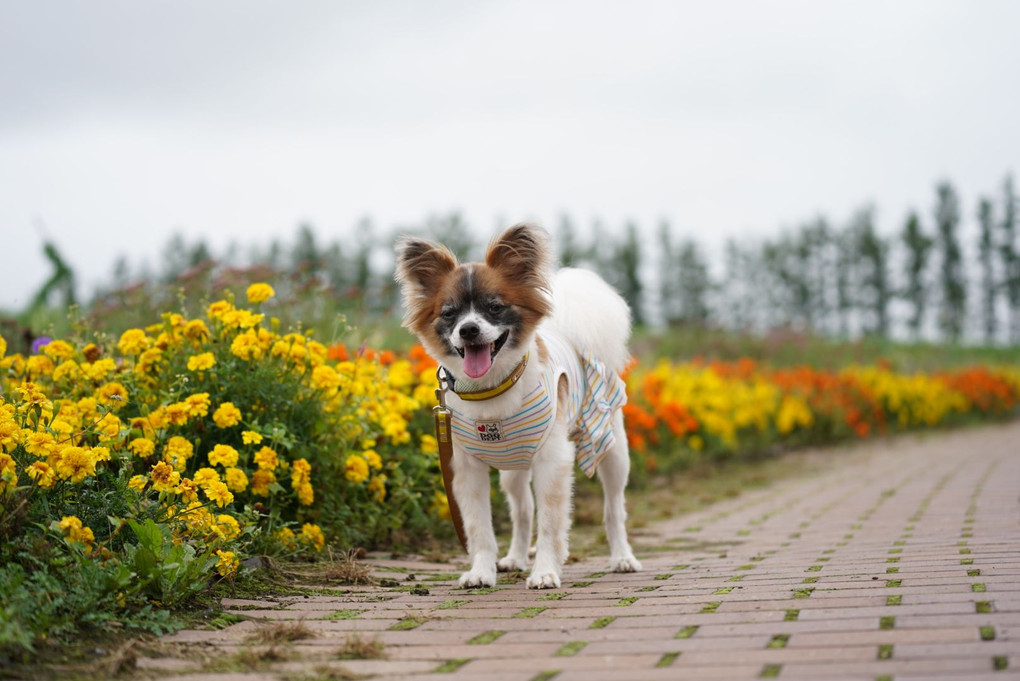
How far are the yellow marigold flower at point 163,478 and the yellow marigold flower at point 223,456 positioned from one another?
0.47m

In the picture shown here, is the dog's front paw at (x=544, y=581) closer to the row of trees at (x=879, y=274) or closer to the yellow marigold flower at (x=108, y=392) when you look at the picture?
the yellow marigold flower at (x=108, y=392)

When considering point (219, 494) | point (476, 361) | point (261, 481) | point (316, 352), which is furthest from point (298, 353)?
point (476, 361)

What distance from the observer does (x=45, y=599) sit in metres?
3.13

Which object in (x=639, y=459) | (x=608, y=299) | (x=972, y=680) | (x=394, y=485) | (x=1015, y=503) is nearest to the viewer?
(x=972, y=680)

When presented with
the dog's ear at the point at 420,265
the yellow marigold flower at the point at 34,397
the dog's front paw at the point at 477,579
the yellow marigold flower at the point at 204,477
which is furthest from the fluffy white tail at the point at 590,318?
the yellow marigold flower at the point at 34,397

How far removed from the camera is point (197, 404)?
4477 millimetres

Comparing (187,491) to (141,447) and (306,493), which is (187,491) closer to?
(141,447)

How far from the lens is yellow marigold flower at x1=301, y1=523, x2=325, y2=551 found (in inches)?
184

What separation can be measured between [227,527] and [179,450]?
1.75 feet

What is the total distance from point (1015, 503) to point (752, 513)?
1786mm

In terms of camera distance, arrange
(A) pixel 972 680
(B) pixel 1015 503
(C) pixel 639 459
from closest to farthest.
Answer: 1. (A) pixel 972 680
2. (B) pixel 1015 503
3. (C) pixel 639 459

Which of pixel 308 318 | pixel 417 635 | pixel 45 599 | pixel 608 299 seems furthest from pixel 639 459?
pixel 45 599

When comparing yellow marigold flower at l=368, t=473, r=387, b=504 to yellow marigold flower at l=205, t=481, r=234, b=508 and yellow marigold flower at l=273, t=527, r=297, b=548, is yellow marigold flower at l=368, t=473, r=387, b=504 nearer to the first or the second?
yellow marigold flower at l=273, t=527, r=297, b=548

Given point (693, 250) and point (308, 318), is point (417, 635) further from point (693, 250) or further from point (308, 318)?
point (693, 250)
